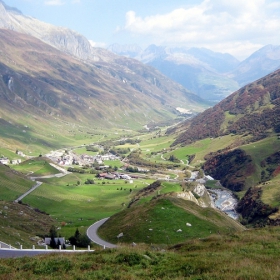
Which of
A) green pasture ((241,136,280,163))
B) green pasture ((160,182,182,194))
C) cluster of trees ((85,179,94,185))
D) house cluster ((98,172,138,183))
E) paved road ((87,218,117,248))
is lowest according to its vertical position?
paved road ((87,218,117,248))

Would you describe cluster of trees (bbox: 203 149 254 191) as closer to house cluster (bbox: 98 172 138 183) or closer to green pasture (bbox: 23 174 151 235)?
green pasture (bbox: 23 174 151 235)

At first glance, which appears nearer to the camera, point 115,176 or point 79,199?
point 79,199

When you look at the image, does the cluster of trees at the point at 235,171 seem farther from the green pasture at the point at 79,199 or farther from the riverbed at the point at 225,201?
the green pasture at the point at 79,199

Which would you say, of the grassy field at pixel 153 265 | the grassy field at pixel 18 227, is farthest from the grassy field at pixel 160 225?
the grassy field at pixel 153 265

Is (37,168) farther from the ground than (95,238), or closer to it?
farther from the ground

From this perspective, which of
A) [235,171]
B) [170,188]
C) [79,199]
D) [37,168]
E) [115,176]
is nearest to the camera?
[170,188]

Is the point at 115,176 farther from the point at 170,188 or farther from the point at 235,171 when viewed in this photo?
the point at 170,188

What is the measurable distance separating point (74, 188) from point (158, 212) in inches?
3657

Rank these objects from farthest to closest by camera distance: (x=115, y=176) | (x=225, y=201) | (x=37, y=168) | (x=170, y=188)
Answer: (x=115, y=176) < (x=37, y=168) < (x=225, y=201) < (x=170, y=188)

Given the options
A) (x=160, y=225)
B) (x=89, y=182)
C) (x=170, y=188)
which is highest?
(x=89, y=182)

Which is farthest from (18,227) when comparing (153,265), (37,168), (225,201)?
(37,168)

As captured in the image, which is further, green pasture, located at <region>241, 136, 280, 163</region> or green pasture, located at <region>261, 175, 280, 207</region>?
green pasture, located at <region>241, 136, 280, 163</region>

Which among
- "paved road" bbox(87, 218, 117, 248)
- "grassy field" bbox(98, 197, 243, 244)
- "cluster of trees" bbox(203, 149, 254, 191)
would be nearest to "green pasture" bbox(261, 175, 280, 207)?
"cluster of trees" bbox(203, 149, 254, 191)

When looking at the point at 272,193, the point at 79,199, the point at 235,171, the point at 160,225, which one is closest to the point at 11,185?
the point at 79,199
